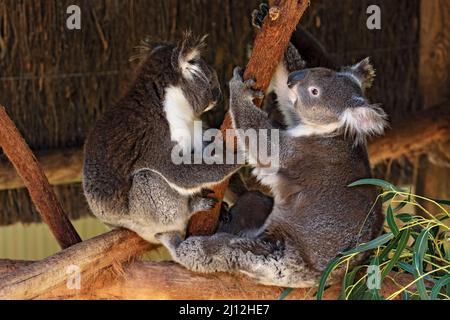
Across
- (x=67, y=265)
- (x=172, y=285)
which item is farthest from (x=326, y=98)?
(x=67, y=265)

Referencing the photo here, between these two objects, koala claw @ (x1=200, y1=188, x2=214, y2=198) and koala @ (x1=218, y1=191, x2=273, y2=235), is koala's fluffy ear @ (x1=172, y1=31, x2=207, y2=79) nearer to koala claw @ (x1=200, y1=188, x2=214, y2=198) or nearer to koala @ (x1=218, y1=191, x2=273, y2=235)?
koala claw @ (x1=200, y1=188, x2=214, y2=198)

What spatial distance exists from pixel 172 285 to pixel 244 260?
38 cm

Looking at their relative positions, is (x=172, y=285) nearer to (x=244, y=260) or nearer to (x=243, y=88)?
(x=244, y=260)

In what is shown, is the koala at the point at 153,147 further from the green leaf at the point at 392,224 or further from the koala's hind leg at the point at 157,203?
the green leaf at the point at 392,224

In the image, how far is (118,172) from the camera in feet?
13.0

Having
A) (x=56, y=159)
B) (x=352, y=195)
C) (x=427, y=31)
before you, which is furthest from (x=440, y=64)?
(x=56, y=159)

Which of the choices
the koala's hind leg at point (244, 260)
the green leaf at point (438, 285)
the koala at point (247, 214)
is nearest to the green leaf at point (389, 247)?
the green leaf at point (438, 285)

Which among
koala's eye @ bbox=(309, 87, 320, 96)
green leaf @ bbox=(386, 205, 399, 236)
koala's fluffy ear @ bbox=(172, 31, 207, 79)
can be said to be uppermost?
koala's fluffy ear @ bbox=(172, 31, 207, 79)

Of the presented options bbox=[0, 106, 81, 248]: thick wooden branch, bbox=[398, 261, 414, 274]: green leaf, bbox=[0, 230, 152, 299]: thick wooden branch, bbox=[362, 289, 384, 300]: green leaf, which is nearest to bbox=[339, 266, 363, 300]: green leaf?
bbox=[362, 289, 384, 300]: green leaf

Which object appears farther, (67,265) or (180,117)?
(180,117)

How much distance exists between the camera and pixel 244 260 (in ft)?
12.3

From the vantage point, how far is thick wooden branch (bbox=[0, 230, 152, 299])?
3539mm

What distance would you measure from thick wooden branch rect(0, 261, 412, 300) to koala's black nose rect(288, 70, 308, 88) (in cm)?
99

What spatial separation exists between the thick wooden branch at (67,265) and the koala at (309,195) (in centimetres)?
22
